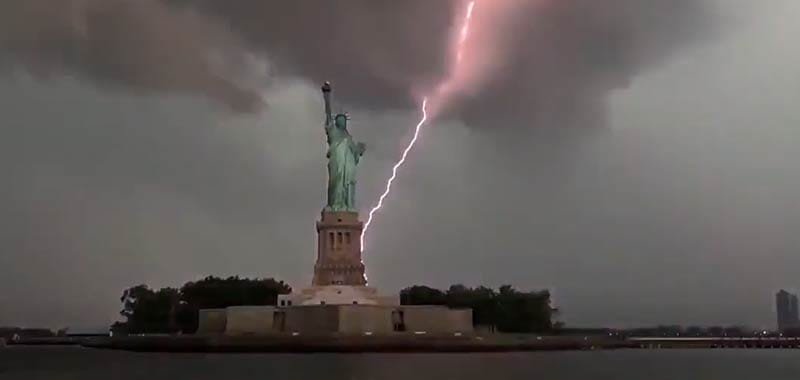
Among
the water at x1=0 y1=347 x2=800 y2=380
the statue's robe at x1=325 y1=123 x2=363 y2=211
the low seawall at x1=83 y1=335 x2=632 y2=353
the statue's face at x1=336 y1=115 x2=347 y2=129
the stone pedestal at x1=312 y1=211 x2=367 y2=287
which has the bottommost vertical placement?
the water at x1=0 y1=347 x2=800 y2=380

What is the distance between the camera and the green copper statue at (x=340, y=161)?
6128 cm

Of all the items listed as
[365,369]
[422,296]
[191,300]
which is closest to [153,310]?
[191,300]

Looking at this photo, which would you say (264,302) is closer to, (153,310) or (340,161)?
(153,310)

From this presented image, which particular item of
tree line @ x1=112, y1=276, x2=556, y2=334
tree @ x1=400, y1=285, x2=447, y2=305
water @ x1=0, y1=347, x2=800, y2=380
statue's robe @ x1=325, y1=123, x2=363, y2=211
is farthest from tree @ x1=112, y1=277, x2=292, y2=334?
water @ x1=0, y1=347, x2=800, y2=380

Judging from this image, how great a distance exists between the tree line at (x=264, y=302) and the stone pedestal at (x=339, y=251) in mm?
19952

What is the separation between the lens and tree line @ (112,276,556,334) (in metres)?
79.7

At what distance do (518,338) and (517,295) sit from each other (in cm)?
1811

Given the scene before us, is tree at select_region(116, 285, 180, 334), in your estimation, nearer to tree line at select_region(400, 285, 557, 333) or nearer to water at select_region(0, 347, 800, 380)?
tree line at select_region(400, 285, 557, 333)

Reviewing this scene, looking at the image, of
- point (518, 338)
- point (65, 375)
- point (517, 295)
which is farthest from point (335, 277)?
point (517, 295)

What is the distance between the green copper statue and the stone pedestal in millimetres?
1202

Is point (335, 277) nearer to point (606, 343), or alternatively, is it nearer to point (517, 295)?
point (517, 295)

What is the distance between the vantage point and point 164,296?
275ft

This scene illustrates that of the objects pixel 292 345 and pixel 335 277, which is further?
pixel 335 277

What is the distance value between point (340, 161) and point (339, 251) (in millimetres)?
6054
